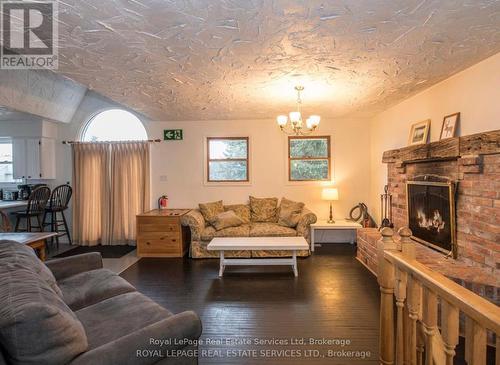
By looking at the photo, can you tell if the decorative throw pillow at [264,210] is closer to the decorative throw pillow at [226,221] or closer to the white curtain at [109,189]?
the decorative throw pillow at [226,221]

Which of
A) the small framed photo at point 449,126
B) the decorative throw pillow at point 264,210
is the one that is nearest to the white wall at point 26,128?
the decorative throw pillow at point 264,210

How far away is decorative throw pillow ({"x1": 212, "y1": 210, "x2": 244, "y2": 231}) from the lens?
4.46 m

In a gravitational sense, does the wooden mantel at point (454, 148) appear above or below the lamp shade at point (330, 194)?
above

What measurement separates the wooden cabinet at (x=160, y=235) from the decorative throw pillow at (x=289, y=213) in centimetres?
173

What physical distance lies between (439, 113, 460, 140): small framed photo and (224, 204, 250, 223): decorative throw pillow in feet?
10.3

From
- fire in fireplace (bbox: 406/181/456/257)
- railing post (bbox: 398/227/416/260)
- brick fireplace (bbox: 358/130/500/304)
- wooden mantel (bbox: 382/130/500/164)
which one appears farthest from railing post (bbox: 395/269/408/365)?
fire in fireplace (bbox: 406/181/456/257)

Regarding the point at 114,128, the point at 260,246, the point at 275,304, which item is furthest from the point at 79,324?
the point at 114,128

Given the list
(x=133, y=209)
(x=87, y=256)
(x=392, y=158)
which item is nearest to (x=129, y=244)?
(x=133, y=209)

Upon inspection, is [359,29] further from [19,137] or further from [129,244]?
[19,137]

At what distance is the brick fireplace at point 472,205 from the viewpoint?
7.31 feet

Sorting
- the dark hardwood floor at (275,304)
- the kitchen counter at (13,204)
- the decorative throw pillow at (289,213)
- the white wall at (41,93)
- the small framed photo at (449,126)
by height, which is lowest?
the dark hardwood floor at (275,304)

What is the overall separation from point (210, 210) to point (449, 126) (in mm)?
3658

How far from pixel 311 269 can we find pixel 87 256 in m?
2.80

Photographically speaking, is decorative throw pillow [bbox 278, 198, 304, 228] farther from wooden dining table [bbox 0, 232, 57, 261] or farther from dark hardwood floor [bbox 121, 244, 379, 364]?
wooden dining table [bbox 0, 232, 57, 261]
